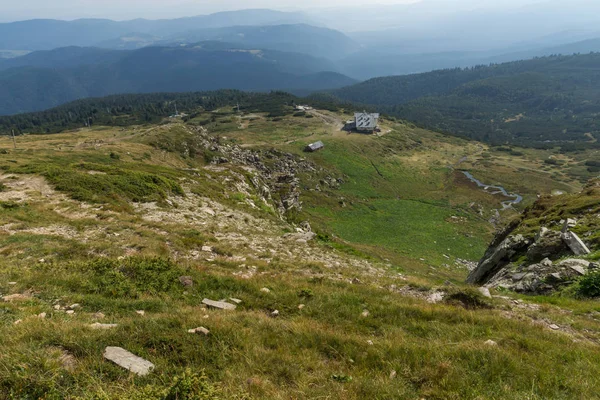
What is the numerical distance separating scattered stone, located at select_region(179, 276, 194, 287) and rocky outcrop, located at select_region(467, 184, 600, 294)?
1380 centimetres

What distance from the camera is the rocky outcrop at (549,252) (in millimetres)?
12781

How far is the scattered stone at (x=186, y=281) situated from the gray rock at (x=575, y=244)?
1766 cm

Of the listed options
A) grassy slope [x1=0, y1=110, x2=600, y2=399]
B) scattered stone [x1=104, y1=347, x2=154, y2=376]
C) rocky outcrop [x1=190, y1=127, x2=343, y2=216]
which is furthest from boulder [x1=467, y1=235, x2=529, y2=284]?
rocky outcrop [x1=190, y1=127, x2=343, y2=216]

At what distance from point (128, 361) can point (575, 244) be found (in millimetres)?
19449

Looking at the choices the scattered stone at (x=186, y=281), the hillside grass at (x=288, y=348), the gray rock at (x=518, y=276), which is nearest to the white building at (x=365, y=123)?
the gray rock at (x=518, y=276)

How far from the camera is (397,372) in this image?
630 centimetres

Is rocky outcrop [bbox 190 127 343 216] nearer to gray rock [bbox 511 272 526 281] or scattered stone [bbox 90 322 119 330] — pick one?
gray rock [bbox 511 272 526 281]

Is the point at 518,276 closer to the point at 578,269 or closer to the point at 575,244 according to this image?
the point at 578,269

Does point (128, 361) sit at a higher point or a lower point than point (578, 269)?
higher

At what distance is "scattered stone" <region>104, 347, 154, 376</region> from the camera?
18.3ft

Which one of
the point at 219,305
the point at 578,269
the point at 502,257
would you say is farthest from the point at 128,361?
the point at 502,257

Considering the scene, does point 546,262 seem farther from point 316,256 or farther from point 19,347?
point 19,347

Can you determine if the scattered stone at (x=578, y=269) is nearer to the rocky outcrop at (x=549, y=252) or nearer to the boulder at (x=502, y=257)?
the rocky outcrop at (x=549, y=252)

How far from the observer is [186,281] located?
35.5ft
